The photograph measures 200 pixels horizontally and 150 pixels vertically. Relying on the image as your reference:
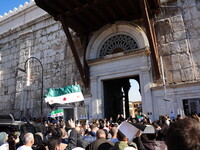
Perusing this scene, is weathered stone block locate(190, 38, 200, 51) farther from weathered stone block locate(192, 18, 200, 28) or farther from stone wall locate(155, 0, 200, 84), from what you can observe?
weathered stone block locate(192, 18, 200, 28)

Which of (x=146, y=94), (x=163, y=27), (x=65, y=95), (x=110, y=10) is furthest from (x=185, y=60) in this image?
(x=65, y=95)

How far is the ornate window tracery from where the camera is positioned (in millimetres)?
8716

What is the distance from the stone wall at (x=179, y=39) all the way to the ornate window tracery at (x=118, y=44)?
142 centimetres

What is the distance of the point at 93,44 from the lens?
30.7 ft

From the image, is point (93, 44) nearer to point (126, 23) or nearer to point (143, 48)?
point (126, 23)

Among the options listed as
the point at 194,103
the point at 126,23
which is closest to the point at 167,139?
the point at 194,103

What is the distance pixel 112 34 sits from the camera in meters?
9.10

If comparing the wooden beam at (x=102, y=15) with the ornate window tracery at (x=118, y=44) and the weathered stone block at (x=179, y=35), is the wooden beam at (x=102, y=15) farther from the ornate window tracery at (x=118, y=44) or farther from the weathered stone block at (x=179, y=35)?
the weathered stone block at (x=179, y=35)

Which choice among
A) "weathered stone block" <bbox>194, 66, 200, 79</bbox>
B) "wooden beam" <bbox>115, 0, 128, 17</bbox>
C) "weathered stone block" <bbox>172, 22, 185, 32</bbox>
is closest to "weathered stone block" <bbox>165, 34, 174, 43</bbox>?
"weathered stone block" <bbox>172, 22, 185, 32</bbox>

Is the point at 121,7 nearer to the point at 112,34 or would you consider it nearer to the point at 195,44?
the point at 112,34

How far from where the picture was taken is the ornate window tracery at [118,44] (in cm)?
872

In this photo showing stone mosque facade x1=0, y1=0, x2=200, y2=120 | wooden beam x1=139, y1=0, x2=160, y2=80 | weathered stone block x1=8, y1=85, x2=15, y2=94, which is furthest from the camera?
weathered stone block x1=8, y1=85, x2=15, y2=94

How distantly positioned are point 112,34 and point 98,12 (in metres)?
1.56

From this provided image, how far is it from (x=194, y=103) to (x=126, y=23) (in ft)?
16.3
